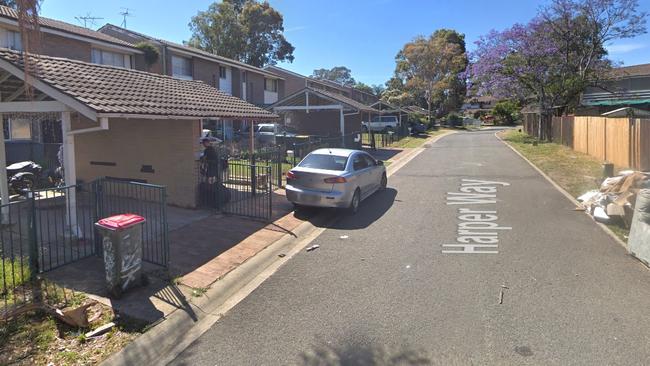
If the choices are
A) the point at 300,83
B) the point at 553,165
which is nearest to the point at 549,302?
the point at 553,165

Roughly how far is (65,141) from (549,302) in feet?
25.4

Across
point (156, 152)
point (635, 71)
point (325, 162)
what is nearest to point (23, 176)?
point (156, 152)

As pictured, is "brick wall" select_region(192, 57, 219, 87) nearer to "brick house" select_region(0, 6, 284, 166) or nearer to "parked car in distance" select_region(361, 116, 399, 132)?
"brick house" select_region(0, 6, 284, 166)

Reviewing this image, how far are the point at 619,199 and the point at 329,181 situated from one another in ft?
19.0

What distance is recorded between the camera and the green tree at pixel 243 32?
5756 cm

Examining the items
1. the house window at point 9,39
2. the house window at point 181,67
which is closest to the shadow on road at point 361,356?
the house window at point 9,39

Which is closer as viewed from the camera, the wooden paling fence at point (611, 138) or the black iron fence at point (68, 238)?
the black iron fence at point (68, 238)

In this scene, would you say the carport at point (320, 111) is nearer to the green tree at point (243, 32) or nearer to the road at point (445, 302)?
the road at point (445, 302)

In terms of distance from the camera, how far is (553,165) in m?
19.4

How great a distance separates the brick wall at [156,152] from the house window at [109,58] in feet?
47.9

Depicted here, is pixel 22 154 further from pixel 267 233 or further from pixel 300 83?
pixel 300 83

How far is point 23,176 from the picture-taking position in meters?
12.3

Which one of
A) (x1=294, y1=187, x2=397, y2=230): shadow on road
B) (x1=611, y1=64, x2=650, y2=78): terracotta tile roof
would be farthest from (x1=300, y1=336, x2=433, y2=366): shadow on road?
(x1=611, y1=64, x2=650, y2=78): terracotta tile roof

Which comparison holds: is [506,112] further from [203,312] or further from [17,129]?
[203,312]
